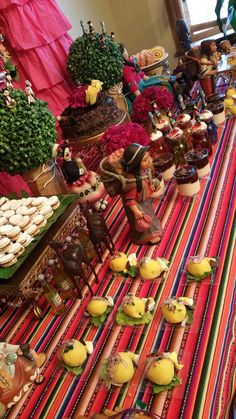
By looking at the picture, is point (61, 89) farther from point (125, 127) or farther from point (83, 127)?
point (125, 127)

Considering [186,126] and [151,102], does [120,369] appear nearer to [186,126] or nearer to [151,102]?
[186,126]

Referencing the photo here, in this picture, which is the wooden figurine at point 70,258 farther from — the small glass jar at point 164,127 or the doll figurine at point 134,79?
the doll figurine at point 134,79

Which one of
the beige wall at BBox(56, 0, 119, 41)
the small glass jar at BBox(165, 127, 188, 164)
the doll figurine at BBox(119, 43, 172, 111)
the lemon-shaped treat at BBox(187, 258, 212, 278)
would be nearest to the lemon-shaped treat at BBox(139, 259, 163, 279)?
the lemon-shaped treat at BBox(187, 258, 212, 278)

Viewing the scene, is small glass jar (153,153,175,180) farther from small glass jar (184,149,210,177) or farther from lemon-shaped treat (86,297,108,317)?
lemon-shaped treat (86,297,108,317)

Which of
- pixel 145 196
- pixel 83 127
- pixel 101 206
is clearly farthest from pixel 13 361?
pixel 83 127

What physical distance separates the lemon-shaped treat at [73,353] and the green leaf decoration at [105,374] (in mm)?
61

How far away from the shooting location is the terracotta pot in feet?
5.20

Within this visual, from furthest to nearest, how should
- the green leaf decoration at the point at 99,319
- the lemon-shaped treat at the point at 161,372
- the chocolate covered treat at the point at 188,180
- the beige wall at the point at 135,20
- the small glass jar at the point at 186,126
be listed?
the beige wall at the point at 135,20 < the small glass jar at the point at 186,126 < the chocolate covered treat at the point at 188,180 < the green leaf decoration at the point at 99,319 < the lemon-shaped treat at the point at 161,372

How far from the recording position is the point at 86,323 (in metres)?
1.16

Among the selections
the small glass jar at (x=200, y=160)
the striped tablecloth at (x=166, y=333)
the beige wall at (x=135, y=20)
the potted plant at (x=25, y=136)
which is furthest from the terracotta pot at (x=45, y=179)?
the beige wall at (x=135, y=20)

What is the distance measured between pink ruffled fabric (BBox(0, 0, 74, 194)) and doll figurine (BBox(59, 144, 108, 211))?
1.71 ft

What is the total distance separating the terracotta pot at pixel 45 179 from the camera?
1585mm

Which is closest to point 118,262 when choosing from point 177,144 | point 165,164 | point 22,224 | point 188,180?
point 22,224

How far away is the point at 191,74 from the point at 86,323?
1.74 m
